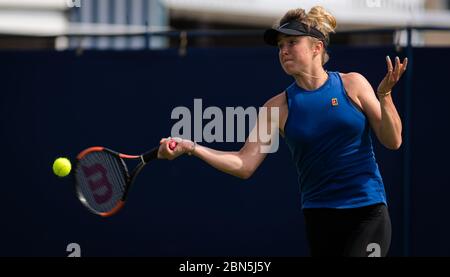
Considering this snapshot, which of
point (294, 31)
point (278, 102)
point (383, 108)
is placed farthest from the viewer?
point (278, 102)

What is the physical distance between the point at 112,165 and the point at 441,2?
1319 centimetres

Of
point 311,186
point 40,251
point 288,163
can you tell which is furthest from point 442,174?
point 40,251

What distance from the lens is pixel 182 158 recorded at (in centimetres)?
731

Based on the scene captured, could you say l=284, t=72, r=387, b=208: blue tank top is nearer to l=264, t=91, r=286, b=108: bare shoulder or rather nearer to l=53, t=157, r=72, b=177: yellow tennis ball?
l=264, t=91, r=286, b=108: bare shoulder

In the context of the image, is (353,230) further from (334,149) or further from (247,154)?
(247,154)

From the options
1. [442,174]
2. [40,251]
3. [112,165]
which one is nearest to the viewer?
[112,165]

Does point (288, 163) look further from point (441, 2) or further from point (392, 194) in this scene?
point (441, 2)

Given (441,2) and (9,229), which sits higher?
(441,2)
